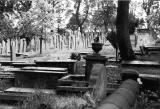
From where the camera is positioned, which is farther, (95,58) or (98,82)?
(95,58)

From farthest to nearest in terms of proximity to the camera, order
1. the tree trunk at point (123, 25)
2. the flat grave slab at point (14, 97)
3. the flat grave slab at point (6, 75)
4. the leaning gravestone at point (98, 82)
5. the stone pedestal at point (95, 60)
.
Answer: the tree trunk at point (123, 25), the flat grave slab at point (6, 75), the stone pedestal at point (95, 60), the flat grave slab at point (14, 97), the leaning gravestone at point (98, 82)

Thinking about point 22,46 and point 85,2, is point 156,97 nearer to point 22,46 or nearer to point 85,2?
point 22,46

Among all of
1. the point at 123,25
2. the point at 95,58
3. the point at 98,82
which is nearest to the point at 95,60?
the point at 95,58

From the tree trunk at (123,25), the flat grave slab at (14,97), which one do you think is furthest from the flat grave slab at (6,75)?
the tree trunk at (123,25)

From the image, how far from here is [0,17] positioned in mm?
17953

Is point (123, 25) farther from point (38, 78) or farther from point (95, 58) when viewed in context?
point (38, 78)

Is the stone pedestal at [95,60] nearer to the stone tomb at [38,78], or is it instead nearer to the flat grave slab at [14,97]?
the stone tomb at [38,78]

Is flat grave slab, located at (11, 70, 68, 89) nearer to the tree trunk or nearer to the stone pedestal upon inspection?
the stone pedestal

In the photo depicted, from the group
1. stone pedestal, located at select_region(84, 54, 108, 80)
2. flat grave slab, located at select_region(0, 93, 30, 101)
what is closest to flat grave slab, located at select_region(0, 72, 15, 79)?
flat grave slab, located at select_region(0, 93, 30, 101)

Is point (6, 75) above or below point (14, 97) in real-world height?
above

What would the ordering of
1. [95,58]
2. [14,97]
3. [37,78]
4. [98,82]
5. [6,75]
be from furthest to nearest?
[6,75] < [37,78] < [95,58] < [14,97] < [98,82]

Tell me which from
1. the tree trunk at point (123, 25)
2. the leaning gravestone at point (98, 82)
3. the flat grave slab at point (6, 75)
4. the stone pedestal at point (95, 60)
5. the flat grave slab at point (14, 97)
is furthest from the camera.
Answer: the tree trunk at point (123, 25)

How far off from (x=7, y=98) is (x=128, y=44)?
4.52 m

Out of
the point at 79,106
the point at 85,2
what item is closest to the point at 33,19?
the point at 79,106
